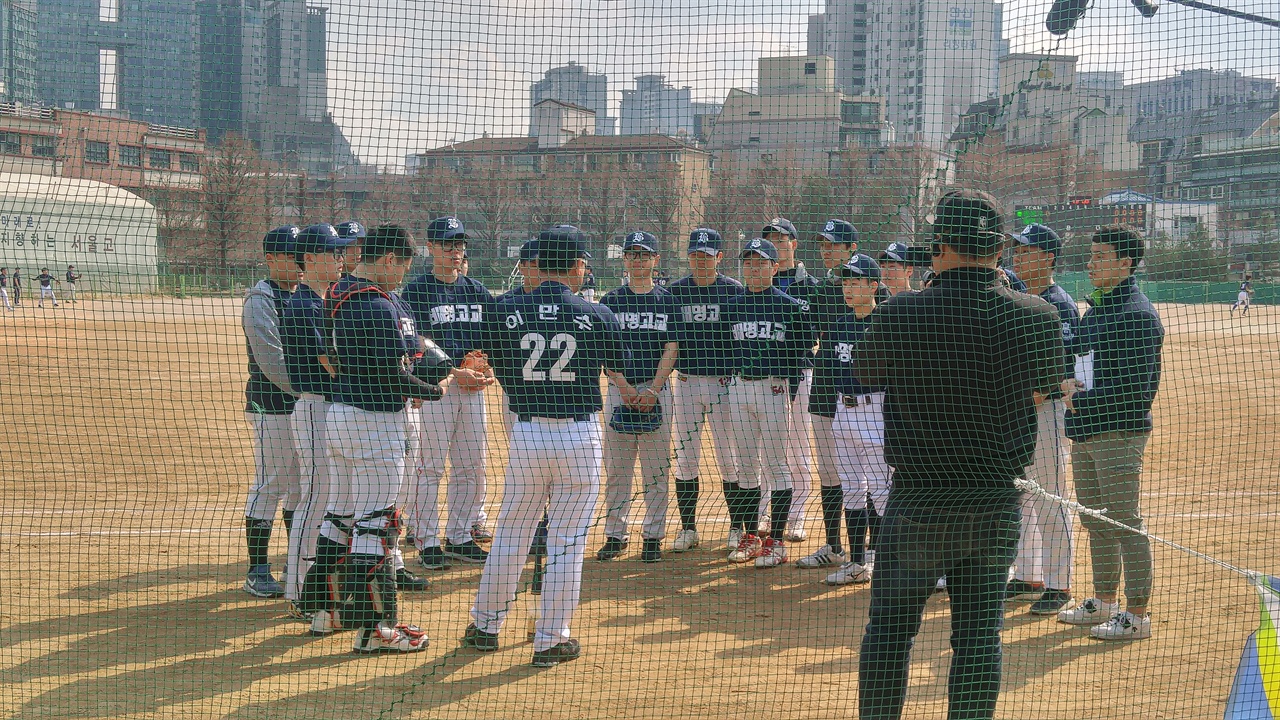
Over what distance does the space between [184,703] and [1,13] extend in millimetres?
4344

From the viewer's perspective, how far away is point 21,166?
5992 millimetres

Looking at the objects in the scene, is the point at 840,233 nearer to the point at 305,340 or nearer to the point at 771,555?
the point at 771,555

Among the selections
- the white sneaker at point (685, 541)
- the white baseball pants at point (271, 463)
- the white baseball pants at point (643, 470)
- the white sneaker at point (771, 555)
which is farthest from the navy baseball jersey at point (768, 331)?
the white baseball pants at point (271, 463)

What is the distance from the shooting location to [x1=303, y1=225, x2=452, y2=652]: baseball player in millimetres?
4777

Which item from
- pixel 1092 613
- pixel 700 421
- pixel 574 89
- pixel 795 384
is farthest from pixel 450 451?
pixel 1092 613

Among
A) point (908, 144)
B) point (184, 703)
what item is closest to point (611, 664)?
point (184, 703)

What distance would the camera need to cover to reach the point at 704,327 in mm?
6668

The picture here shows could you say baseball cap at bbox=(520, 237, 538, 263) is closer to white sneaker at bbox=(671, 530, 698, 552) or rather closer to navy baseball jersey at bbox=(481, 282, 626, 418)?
navy baseball jersey at bbox=(481, 282, 626, 418)

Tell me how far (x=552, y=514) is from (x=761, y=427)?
2.02m

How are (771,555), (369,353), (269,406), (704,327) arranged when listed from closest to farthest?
(369,353) < (269,406) < (771,555) < (704,327)

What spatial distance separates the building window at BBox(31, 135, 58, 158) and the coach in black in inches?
203

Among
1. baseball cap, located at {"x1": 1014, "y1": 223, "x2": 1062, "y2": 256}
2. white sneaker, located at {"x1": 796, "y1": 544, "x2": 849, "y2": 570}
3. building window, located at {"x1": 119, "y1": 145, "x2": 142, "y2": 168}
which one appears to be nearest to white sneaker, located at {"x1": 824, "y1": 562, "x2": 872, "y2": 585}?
white sneaker, located at {"x1": 796, "y1": 544, "x2": 849, "y2": 570}

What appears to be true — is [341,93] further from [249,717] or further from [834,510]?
[834,510]

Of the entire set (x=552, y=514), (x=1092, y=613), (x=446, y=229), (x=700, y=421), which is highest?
(x=446, y=229)
